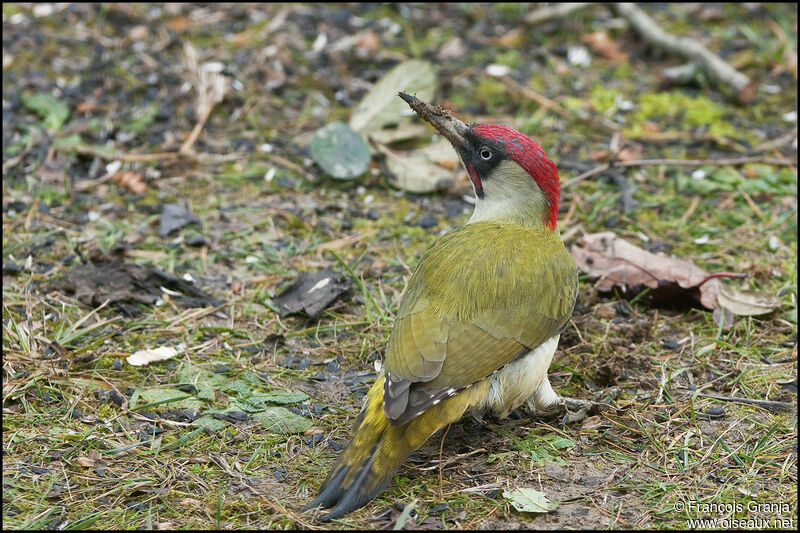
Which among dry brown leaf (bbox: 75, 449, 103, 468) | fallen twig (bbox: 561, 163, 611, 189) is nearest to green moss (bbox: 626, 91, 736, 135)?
fallen twig (bbox: 561, 163, 611, 189)

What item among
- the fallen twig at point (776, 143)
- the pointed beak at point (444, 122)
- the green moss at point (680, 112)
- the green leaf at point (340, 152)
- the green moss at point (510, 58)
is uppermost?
the pointed beak at point (444, 122)

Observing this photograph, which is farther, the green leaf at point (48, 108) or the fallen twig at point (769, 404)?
the green leaf at point (48, 108)

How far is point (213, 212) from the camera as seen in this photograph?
553 centimetres

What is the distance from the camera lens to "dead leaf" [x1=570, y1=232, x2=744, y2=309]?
4613mm

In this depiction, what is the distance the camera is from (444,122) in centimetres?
428

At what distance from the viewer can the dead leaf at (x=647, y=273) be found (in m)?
4.61

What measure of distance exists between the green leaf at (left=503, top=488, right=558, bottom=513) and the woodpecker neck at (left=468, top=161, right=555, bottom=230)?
1.36 m

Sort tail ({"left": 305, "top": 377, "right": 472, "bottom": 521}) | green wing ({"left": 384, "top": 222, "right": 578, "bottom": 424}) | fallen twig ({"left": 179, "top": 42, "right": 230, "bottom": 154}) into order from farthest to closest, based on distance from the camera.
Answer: fallen twig ({"left": 179, "top": 42, "right": 230, "bottom": 154})
green wing ({"left": 384, "top": 222, "right": 578, "bottom": 424})
tail ({"left": 305, "top": 377, "right": 472, "bottom": 521})

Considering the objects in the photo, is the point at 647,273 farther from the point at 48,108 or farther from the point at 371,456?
the point at 48,108

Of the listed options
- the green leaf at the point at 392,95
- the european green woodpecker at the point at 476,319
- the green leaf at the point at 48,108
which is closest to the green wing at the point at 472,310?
the european green woodpecker at the point at 476,319

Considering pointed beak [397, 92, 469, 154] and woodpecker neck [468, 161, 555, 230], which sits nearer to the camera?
woodpecker neck [468, 161, 555, 230]

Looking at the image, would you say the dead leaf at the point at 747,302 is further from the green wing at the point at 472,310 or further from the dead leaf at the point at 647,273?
the green wing at the point at 472,310

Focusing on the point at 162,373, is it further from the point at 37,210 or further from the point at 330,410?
the point at 37,210

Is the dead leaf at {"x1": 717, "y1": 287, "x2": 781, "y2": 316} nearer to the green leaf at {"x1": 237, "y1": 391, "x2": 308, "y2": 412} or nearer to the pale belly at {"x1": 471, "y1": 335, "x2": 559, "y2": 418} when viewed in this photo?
the pale belly at {"x1": 471, "y1": 335, "x2": 559, "y2": 418}
